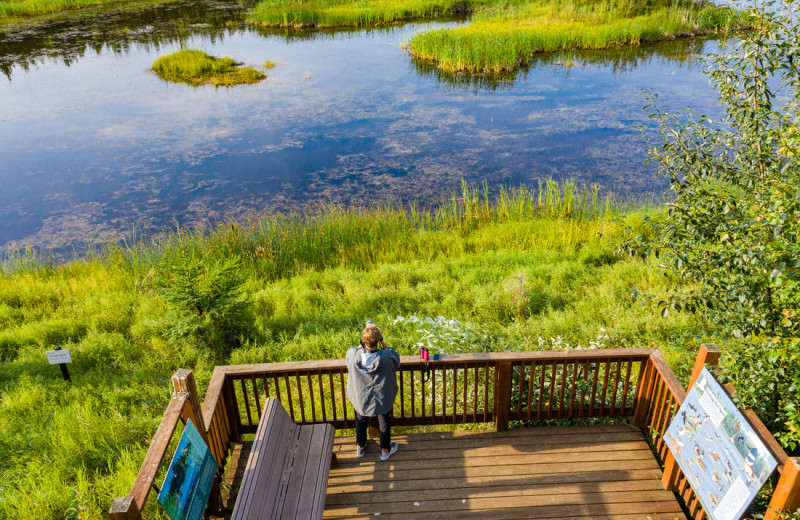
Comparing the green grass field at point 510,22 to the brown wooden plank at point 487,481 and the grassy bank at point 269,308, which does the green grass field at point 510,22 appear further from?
the brown wooden plank at point 487,481

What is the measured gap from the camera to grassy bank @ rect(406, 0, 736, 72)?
2511 cm

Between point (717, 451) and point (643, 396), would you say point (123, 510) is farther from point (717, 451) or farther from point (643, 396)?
point (643, 396)

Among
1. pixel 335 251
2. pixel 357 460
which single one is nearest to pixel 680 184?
pixel 357 460

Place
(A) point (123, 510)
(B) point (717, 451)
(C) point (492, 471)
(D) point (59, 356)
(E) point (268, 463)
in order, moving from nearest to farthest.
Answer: (A) point (123, 510), (B) point (717, 451), (E) point (268, 463), (C) point (492, 471), (D) point (59, 356)

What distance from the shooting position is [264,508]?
158 inches

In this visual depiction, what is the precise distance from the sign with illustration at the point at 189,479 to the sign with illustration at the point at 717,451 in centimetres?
387

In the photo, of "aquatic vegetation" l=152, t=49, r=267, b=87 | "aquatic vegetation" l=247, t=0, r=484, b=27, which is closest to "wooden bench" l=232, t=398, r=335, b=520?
"aquatic vegetation" l=152, t=49, r=267, b=87

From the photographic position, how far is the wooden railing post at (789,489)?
340cm

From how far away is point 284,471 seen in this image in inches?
176

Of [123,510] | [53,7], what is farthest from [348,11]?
[123,510]

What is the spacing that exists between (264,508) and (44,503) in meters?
2.48

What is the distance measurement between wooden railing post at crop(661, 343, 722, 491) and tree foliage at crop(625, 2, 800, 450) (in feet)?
0.47

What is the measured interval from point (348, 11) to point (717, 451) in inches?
1435

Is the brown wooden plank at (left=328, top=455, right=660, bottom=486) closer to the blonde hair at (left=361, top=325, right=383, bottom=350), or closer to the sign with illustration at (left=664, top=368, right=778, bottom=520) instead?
the sign with illustration at (left=664, top=368, right=778, bottom=520)
